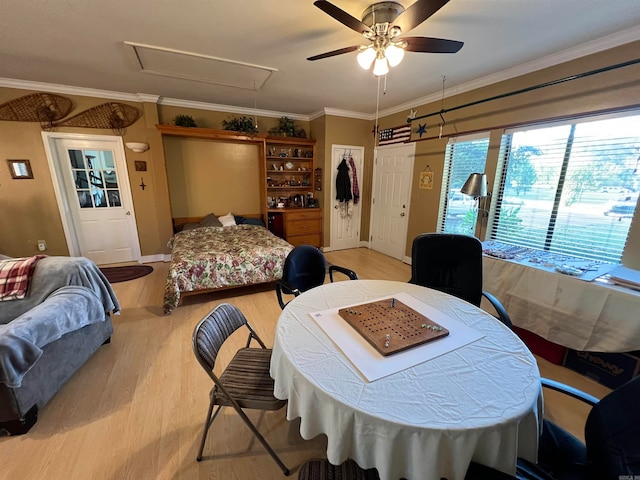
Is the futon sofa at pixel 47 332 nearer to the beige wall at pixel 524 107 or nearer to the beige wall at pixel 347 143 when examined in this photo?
the beige wall at pixel 347 143

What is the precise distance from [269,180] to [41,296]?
12.0 feet

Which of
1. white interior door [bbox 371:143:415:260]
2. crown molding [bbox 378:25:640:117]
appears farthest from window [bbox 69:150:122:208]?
crown molding [bbox 378:25:640:117]

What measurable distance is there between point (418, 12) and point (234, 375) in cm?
224

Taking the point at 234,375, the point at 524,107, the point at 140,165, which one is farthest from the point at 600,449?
the point at 140,165

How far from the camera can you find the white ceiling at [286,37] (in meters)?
1.84

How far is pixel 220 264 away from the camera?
9.82ft

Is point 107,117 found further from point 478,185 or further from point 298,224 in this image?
point 478,185

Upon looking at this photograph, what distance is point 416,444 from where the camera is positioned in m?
0.77

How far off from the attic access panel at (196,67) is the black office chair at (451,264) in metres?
2.56

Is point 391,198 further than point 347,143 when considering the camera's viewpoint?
No

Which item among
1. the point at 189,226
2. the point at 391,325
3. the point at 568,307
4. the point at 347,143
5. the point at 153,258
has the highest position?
the point at 347,143

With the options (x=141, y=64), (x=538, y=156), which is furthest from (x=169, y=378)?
(x=538, y=156)

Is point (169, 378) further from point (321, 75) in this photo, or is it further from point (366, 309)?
point (321, 75)

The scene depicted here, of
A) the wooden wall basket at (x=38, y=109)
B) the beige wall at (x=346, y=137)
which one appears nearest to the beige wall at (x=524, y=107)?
the beige wall at (x=346, y=137)
